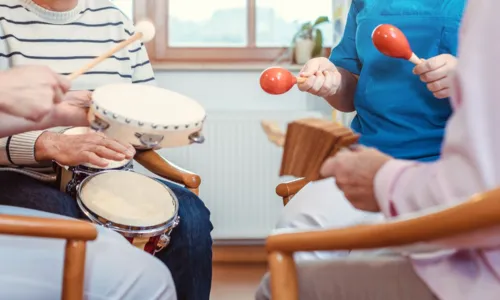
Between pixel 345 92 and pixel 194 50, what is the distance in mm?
1918

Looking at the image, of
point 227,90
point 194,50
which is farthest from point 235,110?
point 194,50

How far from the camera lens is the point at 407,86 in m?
1.55

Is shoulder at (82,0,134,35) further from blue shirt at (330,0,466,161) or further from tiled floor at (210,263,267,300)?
tiled floor at (210,263,267,300)

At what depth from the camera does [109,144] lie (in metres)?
1.59

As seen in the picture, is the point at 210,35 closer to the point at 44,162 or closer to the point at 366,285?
the point at 44,162

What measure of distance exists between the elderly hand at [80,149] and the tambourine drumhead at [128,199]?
6cm

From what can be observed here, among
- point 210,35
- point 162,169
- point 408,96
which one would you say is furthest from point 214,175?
point 408,96

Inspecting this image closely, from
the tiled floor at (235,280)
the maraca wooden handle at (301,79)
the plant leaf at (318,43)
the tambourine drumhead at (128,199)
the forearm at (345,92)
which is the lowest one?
the tiled floor at (235,280)

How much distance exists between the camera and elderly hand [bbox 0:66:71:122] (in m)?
1.12

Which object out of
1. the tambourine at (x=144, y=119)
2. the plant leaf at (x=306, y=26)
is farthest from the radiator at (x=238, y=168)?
the tambourine at (x=144, y=119)

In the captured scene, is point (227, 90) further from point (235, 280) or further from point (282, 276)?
point (282, 276)

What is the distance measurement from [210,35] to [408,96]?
7.32 ft

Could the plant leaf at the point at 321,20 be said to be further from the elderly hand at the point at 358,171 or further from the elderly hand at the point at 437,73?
the elderly hand at the point at 358,171

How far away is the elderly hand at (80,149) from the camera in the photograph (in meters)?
1.59
